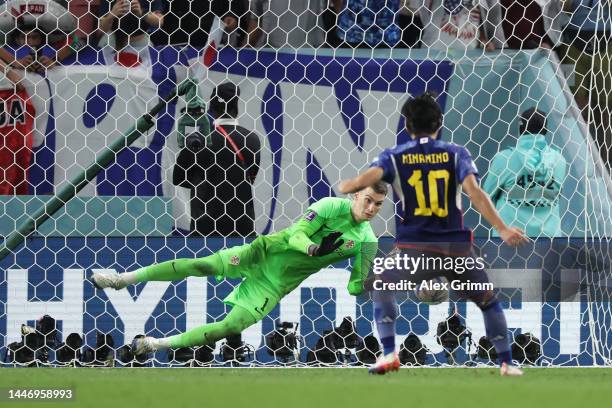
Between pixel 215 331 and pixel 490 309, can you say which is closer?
pixel 490 309

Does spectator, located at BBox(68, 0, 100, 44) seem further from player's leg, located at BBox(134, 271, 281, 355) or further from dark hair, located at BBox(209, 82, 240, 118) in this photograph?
player's leg, located at BBox(134, 271, 281, 355)

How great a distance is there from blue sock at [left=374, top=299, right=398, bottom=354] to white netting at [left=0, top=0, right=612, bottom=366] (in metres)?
1.28

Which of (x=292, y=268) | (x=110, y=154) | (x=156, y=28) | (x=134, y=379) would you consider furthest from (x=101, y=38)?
(x=134, y=379)

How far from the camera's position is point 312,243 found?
5812mm

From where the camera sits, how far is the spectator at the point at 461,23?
7309 mm

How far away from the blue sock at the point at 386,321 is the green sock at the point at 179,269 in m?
1.13

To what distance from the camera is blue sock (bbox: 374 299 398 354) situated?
17.0 ft

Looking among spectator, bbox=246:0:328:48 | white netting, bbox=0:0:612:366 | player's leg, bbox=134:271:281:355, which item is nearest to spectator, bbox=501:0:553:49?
white netting, bbox=0:0:612:366

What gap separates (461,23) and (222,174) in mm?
1796

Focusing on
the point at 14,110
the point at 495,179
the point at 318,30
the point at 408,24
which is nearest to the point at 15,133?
the point at 14,110

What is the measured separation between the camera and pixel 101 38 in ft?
23.1

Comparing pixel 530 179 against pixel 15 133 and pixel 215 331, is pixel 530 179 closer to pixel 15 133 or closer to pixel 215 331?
pixel 215 331

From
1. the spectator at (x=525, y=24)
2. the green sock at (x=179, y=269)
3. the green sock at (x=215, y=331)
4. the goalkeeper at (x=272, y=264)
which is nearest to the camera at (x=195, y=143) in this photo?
the goalkeeper at (x=272, y=264)

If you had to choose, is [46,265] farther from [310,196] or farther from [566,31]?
[566,31]
